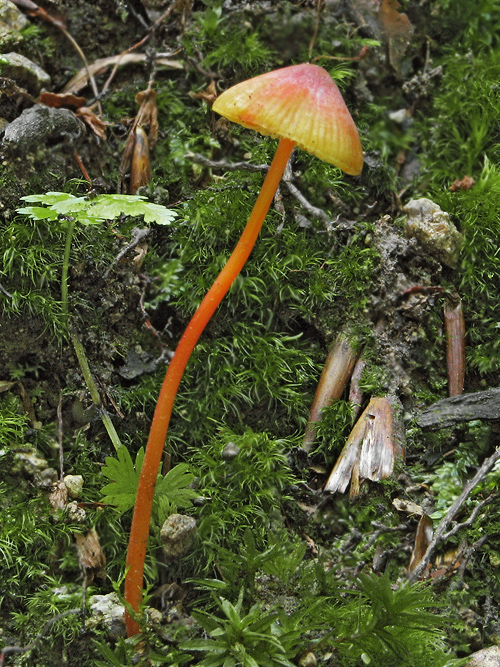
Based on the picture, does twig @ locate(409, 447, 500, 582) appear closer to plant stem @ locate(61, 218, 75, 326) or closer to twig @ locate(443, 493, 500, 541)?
twig @ locate(443, 493, 500, 541)

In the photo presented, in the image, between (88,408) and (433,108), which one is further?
(433,108)

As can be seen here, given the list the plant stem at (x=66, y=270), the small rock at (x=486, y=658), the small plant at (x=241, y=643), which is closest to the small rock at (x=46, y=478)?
the plant stem at (x=66, y=270)

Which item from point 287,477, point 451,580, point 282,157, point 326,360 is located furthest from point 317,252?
point 451,580

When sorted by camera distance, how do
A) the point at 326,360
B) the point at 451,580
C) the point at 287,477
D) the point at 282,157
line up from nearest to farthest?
the point at 282,157 → the point at 451,580 → the point at 287,477 → the point at 326,360

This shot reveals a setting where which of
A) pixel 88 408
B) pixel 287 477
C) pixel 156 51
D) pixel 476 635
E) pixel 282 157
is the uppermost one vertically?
pixel 156 51

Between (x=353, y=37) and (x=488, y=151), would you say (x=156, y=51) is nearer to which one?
(x=353, y=37)

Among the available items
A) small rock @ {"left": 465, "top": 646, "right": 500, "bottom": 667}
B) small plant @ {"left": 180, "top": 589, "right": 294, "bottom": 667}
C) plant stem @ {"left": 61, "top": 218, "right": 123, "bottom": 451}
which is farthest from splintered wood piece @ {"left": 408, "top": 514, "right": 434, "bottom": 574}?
plant stem @ {"left": 61, "top": 218, "right": 123, "bottom": 451}
